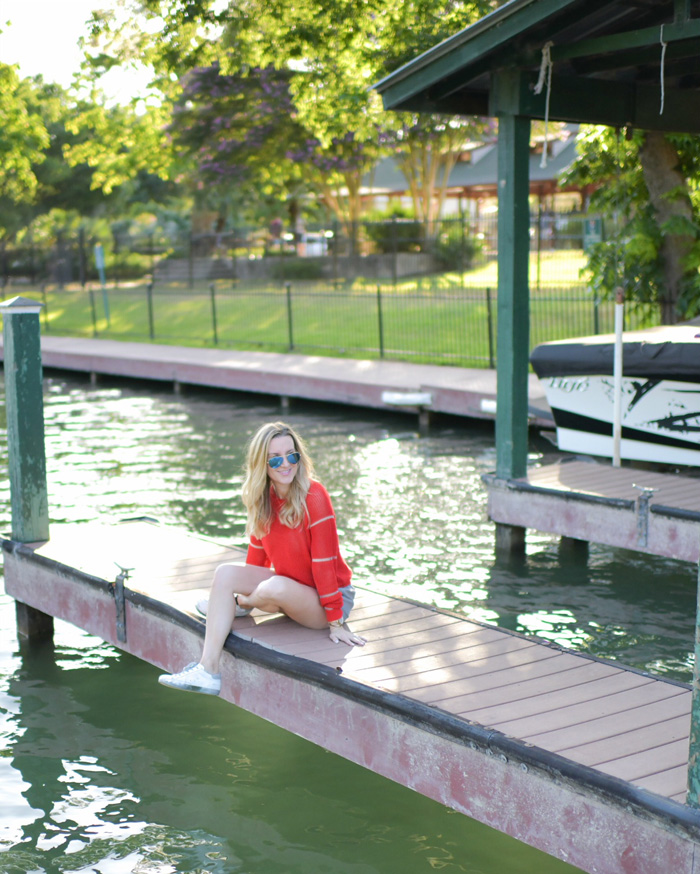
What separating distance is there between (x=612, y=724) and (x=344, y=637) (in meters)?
1.41

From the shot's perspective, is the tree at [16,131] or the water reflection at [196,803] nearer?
the water reflection at [196,803]

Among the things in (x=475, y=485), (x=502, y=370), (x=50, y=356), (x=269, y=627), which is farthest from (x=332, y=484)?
(x=50, y=356)

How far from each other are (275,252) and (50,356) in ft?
59.4

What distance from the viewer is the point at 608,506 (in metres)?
7.88

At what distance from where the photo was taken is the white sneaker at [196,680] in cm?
512

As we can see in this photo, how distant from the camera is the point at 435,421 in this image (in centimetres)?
1517

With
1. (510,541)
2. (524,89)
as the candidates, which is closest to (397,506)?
(510,541)

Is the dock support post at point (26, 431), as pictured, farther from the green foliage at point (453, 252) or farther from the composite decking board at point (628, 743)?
the green foliage at point (453, 252)

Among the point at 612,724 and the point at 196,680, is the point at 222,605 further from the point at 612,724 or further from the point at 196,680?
the point at 612,724

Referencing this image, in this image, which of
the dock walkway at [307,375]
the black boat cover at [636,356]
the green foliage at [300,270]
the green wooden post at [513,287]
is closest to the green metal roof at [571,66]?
the green wooden post at [513,287]

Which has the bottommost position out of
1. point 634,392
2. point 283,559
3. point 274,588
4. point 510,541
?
point 510,541

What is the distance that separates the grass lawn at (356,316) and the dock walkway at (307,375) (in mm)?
→ 1197

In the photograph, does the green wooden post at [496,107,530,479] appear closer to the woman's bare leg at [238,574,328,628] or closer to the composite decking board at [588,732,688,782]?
the woman's bare leg at [238,574,328,628]

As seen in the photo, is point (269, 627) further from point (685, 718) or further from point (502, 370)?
point (502, 370)
